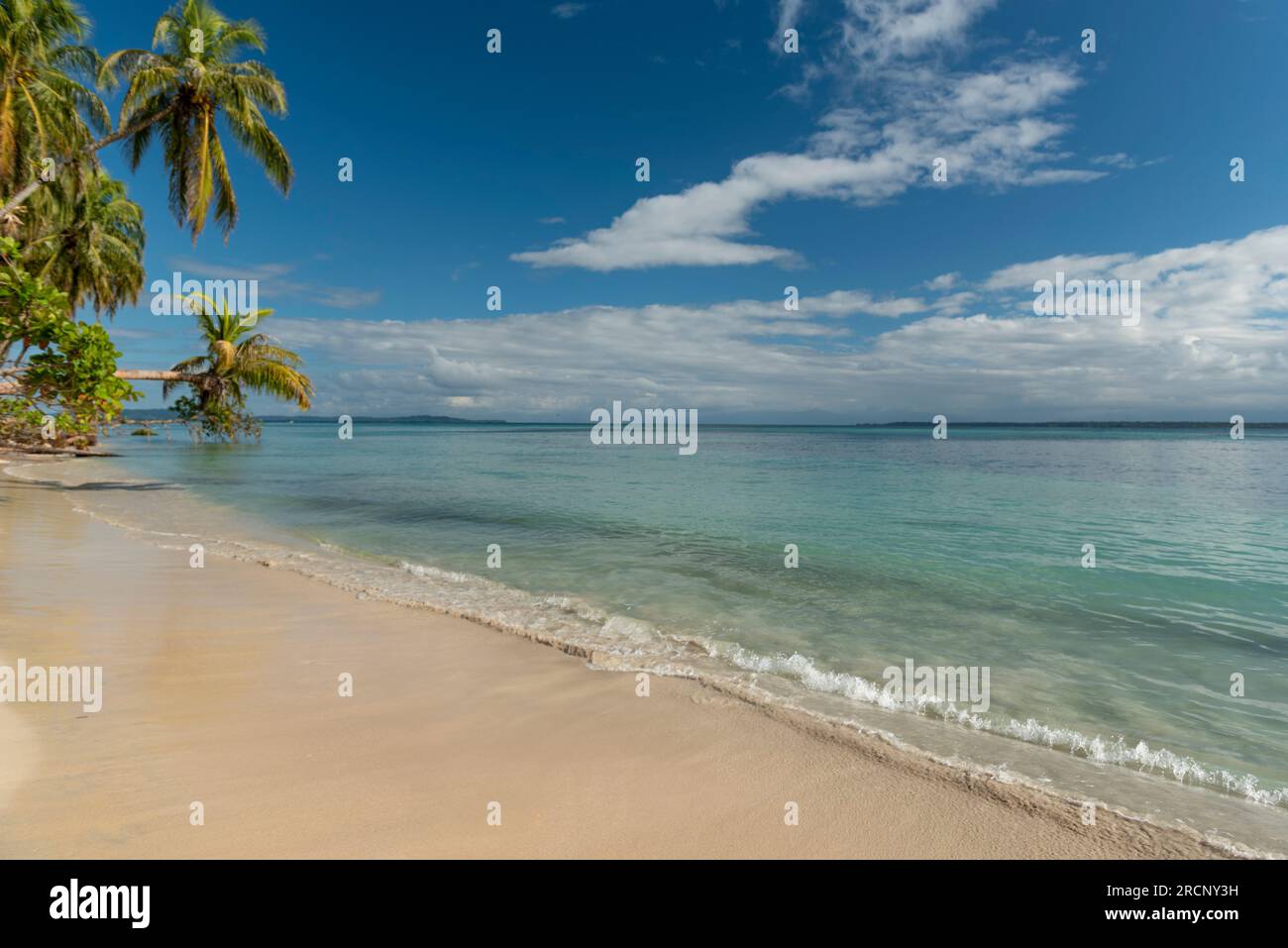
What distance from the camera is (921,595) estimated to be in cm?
949

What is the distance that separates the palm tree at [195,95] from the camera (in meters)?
18.2

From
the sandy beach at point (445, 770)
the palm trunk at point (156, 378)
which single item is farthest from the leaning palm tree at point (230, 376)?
the sandy beach at point (445, 770)

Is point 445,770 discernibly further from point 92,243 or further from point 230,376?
point 92,243

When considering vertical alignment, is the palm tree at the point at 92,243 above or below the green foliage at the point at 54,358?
above

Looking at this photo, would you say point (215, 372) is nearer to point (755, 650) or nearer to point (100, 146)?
point (100, 146)

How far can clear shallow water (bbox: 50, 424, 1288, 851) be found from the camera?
4.83 meters

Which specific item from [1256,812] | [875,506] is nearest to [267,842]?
[1256,812]

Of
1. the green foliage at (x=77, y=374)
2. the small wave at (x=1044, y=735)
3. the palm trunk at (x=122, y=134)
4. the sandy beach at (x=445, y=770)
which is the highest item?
the palm trunk at (x=122, y=134)

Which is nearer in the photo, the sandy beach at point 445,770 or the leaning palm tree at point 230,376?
the sandy beach at point 445,770

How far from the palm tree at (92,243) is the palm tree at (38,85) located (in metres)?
4.25

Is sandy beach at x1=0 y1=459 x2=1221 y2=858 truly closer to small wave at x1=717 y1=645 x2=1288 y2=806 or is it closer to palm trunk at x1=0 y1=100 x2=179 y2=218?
small wave at x1=717 y1=645 x2=1288 y2=806

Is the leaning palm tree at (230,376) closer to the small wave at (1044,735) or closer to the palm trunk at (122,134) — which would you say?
the palm trunk at (122,134)

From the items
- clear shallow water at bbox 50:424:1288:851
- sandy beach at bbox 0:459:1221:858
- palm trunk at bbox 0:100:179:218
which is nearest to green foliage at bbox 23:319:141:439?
clear shallow water at bbox 50:424:1288:851
